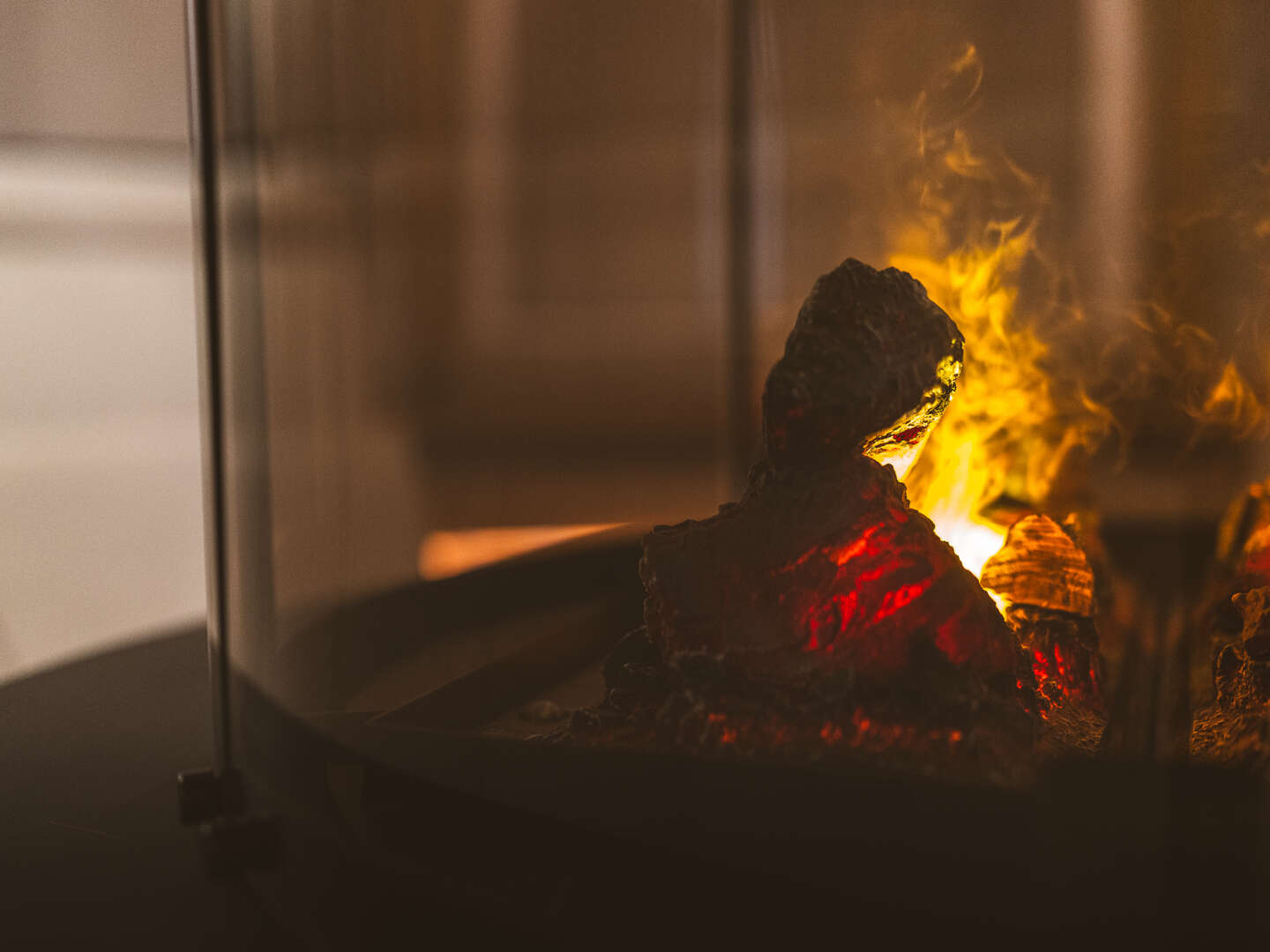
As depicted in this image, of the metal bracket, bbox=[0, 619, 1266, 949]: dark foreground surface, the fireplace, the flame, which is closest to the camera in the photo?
bbox=[0, 619, 1266, 949]: dark foreground surface

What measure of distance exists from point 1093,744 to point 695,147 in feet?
1.29

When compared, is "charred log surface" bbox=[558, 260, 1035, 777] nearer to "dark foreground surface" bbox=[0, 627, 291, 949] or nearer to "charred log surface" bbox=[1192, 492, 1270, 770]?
"charred log surface" bbox=[1192, 492, 1270, 770]

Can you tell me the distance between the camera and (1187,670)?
77 centimetres

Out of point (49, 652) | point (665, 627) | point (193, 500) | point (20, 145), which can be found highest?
point (20, 145)

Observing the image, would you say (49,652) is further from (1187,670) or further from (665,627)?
(1187,670)

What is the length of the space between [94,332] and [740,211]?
155 cm

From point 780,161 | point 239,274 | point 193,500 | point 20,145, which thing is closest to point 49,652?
point 193,500

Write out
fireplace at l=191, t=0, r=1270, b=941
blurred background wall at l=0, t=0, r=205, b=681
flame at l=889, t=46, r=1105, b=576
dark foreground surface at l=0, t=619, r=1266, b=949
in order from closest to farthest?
dark foreground surface at l=0, t=619, r=1266, b=949 < fireplace at l=191, t=0, r=1270, b=941 < flame at l=889, t=46, r=1105, b=576 < blurred background wall at l=0, t=0, r=205, b=681

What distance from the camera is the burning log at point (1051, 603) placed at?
27.9 inches

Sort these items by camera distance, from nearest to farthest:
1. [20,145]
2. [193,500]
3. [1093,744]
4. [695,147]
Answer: [1093,744], [695,147], [20,145], [193,500]

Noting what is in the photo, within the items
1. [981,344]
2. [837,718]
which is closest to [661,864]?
[837,718]

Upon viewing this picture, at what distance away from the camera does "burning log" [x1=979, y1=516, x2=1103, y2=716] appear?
2.33ft

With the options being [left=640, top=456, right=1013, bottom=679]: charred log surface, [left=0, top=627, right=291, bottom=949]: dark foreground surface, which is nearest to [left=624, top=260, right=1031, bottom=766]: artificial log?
[left=640, top=456, right=1013, bottom=679]: charred log surface

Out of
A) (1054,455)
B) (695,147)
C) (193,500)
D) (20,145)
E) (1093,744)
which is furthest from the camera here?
(193,500)
